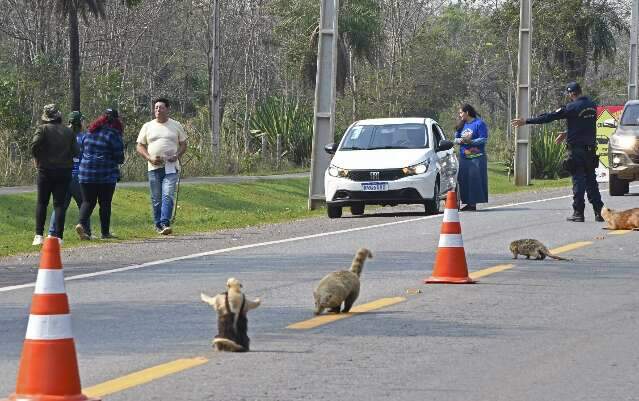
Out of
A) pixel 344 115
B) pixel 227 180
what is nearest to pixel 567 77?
pixel 344 115

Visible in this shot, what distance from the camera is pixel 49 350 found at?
7785mm

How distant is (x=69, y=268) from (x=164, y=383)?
8.12m

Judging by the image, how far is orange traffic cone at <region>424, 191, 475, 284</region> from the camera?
14.4 meters

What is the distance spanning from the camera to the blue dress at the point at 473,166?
2683cm

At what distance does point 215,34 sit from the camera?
5125 centimetres

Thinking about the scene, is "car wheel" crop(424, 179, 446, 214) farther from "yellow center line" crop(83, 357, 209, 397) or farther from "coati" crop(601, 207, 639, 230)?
"yellow center line" crop(83, 357, 209, 397)

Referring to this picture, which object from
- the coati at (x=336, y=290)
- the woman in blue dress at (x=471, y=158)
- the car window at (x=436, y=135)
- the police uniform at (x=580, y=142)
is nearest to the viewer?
the coati at (x=336, y=290)

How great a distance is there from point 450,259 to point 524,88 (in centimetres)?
2736

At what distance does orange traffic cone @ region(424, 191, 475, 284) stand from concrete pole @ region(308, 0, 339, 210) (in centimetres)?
1401

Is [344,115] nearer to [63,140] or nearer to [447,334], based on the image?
[63,140]

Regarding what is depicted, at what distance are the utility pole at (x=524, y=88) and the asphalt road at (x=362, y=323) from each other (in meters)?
20.8

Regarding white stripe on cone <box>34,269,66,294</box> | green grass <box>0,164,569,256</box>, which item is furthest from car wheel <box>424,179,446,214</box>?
white stripe on cone <box>34,269,66,294</box>

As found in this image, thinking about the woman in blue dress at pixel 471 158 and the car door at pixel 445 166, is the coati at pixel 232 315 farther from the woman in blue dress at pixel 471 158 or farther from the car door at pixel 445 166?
the woman in blue dress at pixel 471 158

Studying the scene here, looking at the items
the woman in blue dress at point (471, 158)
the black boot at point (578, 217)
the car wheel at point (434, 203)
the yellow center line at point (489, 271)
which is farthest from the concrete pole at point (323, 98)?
the yellow center line at point (489, 271)
